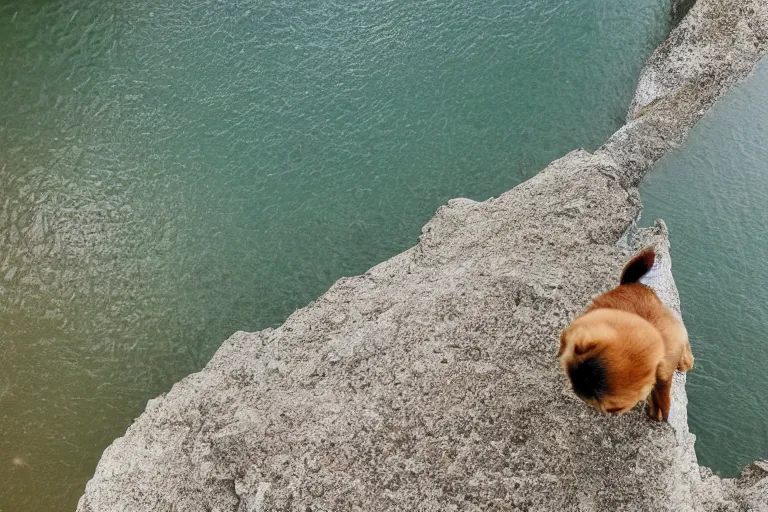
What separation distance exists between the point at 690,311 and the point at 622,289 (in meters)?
3.11

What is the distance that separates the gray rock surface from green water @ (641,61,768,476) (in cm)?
127

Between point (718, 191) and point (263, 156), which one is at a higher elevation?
point (263, 156)

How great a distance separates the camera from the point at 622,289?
291 cm

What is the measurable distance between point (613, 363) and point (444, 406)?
125cm

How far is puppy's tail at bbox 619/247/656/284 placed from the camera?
9.82 feet

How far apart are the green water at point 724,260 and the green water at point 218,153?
42.5 inches

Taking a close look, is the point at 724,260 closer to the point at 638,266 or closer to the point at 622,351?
the point at 638,266

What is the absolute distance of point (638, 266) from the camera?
9.86 feet

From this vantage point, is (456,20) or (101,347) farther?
(456,20)

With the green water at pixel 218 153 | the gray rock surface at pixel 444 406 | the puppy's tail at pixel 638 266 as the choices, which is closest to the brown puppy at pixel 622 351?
the puppy's tail at pixel 638 266

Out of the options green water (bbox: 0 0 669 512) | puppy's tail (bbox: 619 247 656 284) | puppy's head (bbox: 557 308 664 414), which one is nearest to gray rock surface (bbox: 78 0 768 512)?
puppy's tail (bbox: 619 247 656 284)

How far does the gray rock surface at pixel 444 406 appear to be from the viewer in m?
2.98

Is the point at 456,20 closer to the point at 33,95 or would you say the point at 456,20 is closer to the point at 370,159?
the point at 370,159

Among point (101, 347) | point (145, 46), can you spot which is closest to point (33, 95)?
point (145, 46)
